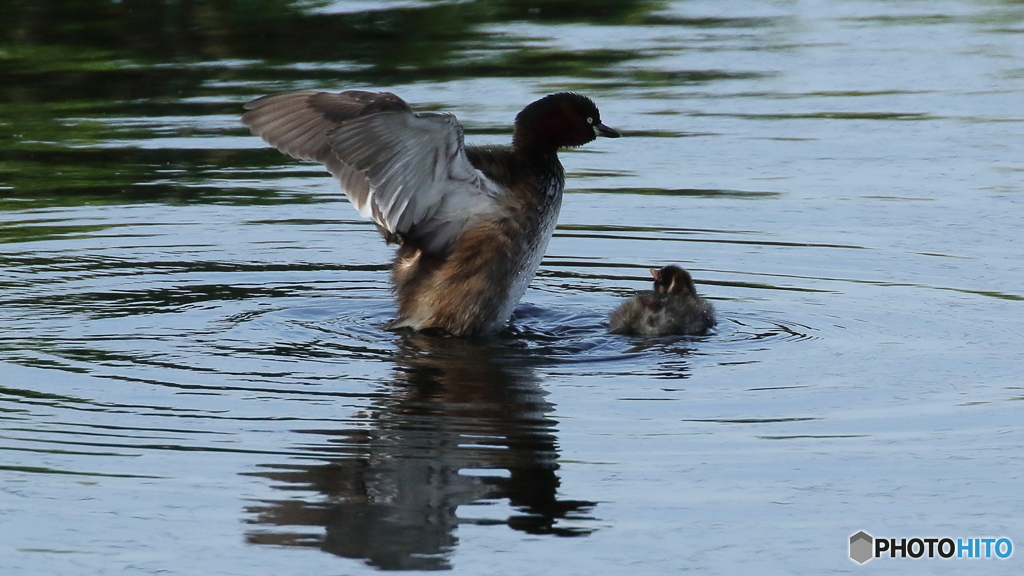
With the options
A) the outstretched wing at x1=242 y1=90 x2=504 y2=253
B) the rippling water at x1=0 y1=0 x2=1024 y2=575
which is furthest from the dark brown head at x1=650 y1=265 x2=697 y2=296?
the outstretched wing at x1=242 y1=90 x2=504 y2=253

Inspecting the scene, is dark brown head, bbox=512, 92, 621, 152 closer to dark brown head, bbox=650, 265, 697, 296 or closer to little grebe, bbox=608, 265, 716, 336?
dark brown head, bbox=650, 265, 697, 296

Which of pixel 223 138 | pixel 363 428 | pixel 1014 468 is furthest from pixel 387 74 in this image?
pixel 1014 468

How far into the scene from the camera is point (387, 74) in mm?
15000

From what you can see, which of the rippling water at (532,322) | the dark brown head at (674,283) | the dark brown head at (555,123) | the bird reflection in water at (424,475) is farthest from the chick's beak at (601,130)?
the bird reflection in water at (424,475)

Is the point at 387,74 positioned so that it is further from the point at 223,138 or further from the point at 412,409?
the point at 412,409

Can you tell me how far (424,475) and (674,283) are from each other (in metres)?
3.12

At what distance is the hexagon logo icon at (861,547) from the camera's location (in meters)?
5.29

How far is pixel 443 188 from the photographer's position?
8469 mm

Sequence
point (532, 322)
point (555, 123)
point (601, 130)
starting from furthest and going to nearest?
point (601, 130)
point (555, 123)
point (532, 322)

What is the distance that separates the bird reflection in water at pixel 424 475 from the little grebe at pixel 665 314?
1.17 meters

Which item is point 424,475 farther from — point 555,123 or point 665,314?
point 555,123

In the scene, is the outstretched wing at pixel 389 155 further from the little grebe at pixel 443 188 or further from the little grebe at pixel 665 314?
the little grebe at pixel 665 314

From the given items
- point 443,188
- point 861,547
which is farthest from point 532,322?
point 861,547

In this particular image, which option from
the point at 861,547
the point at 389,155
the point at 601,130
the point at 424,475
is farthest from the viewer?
the point at 601,130
